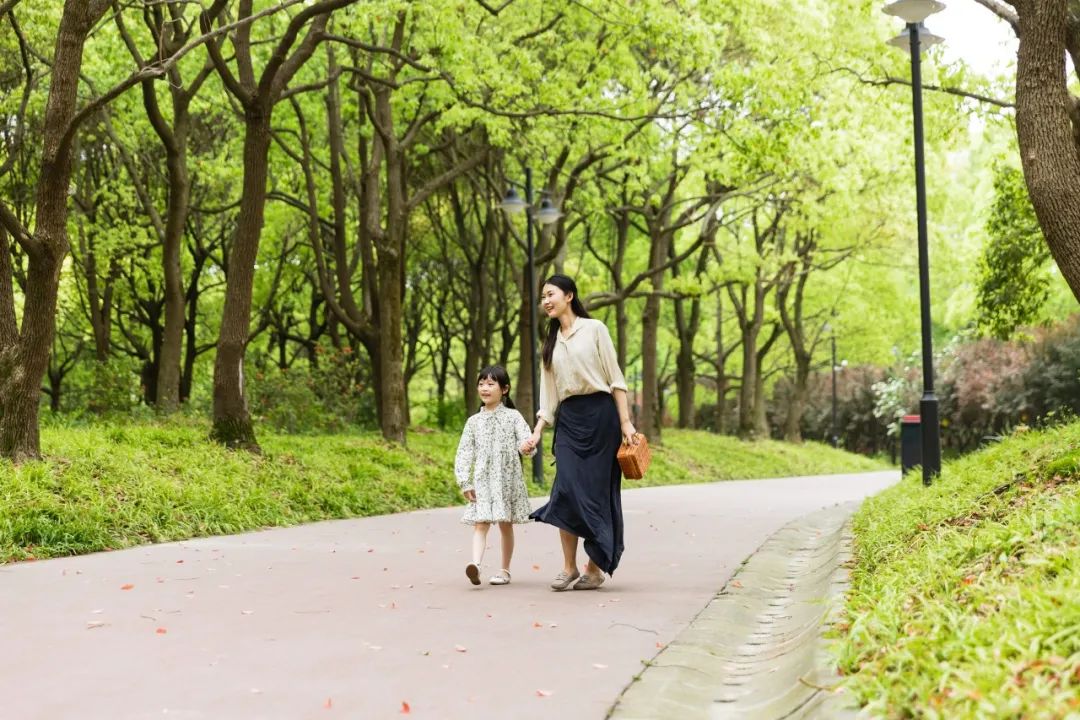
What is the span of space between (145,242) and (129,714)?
81.4 ft

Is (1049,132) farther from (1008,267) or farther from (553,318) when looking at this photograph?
(1008,267)

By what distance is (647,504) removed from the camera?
672 inches

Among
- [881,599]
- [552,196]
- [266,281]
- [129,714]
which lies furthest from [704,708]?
[266,281]

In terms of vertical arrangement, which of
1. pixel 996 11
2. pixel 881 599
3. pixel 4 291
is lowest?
pixel 881 599

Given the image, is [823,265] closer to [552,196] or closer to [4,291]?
[552,196]

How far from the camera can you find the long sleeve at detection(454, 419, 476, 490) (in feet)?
27.9

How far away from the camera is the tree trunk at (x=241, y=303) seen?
1552 cm

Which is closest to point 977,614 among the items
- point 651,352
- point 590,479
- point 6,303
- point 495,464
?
point 590,479

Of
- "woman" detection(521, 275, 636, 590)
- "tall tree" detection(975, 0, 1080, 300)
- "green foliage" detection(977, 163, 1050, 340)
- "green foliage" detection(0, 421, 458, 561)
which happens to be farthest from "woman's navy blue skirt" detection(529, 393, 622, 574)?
"green foliage" detection(977, 163, 1050, 340)

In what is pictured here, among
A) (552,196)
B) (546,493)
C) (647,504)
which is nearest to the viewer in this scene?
(647,504)

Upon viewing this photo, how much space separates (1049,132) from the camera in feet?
28.7

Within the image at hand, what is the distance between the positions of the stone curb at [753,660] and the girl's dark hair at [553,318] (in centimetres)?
196

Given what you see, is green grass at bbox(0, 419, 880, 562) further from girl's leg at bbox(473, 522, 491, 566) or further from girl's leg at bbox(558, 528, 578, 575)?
girl's leg at bbox(558, 528, 578, 575)

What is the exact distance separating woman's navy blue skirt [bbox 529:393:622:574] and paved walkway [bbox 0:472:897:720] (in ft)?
1.22
